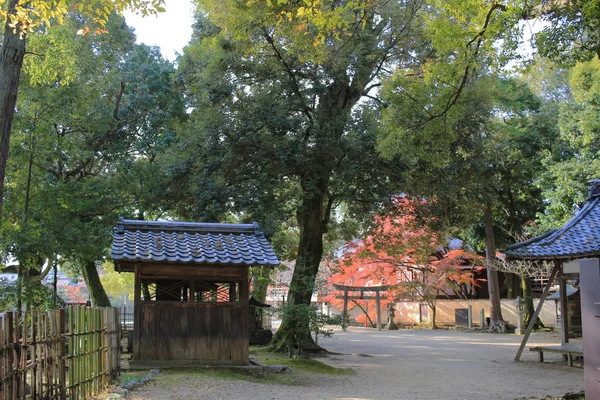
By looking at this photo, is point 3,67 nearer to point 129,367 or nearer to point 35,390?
point 35,390

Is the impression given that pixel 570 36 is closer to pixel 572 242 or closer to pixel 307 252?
pixel 572 242

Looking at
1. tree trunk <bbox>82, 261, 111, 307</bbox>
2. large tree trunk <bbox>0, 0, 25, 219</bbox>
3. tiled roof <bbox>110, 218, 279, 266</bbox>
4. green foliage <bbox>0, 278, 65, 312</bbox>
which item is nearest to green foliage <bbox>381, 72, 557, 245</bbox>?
tiled roof <bbox>110, 218, 279, 266</bbox>

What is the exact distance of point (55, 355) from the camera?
773cm

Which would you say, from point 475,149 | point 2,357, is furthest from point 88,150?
point 2,357

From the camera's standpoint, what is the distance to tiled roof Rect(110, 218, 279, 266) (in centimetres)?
1131

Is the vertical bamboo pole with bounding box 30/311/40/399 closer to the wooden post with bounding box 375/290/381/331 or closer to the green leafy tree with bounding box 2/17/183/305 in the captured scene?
the green leafy tree with bounding box 2/17/183/305

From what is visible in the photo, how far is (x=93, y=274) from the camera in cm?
2195

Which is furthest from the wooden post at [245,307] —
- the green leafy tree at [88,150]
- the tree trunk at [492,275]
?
the tree trunk at [492,275]

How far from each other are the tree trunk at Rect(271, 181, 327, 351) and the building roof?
562 centimetres

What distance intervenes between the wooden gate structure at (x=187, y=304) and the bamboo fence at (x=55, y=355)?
4.36 ft

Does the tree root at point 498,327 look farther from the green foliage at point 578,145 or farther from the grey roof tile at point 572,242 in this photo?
the grey roof tile at point 572,242

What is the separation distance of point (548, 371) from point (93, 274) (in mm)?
15877

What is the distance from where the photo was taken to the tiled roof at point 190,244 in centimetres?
1131

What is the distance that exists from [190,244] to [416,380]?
5.86 meters
